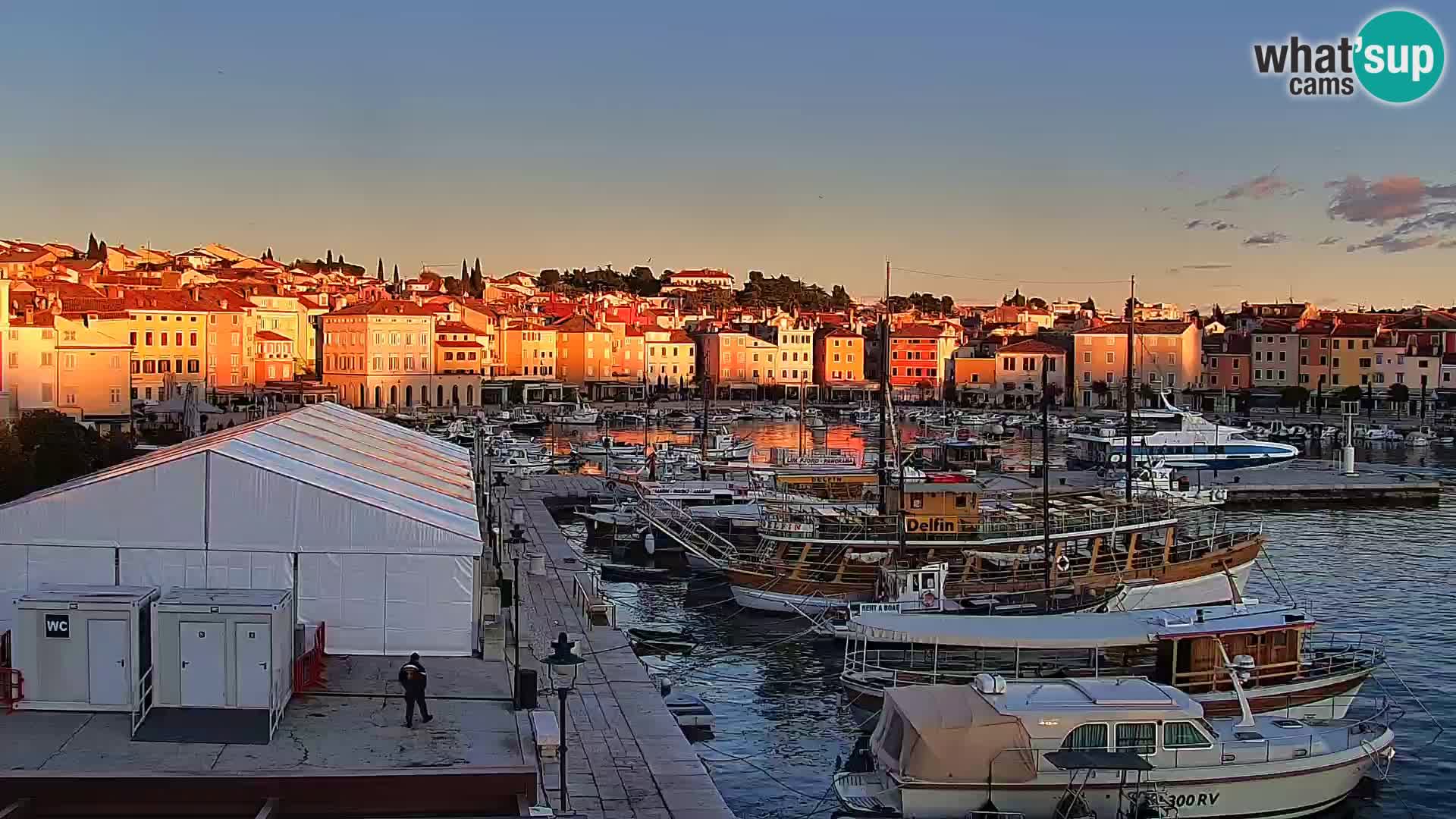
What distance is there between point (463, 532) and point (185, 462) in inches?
103

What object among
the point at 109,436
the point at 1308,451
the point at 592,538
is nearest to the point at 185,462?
the point at 592,538

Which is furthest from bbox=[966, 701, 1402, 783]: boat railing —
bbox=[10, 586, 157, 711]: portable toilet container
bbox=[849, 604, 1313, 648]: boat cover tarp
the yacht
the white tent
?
the yacht

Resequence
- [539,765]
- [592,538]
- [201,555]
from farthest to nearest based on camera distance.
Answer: [592,538]
[201,555]
[539,765]

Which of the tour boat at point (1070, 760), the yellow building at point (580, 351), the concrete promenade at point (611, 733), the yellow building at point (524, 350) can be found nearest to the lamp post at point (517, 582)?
the concrete promenade at point (611, 733)

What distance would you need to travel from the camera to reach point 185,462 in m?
13.8

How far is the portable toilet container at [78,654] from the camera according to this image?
11539mm

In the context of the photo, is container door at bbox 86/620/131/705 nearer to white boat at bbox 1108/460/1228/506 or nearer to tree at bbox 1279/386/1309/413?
white boat at bbox 1108/460/1228/506

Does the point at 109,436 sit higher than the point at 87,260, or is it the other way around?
the point at 87,260

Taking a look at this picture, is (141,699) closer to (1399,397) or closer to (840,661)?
(840,661)

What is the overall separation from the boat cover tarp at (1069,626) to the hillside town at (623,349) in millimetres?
51382

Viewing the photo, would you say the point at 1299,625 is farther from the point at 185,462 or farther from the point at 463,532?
the point at 185,462

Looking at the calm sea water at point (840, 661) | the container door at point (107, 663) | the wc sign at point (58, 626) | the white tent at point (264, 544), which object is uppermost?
the white tent at point (264, 544)

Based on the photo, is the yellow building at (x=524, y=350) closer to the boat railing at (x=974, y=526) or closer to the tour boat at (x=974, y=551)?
the tour boat at (x=974, y=551)

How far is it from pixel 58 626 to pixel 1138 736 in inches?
349
